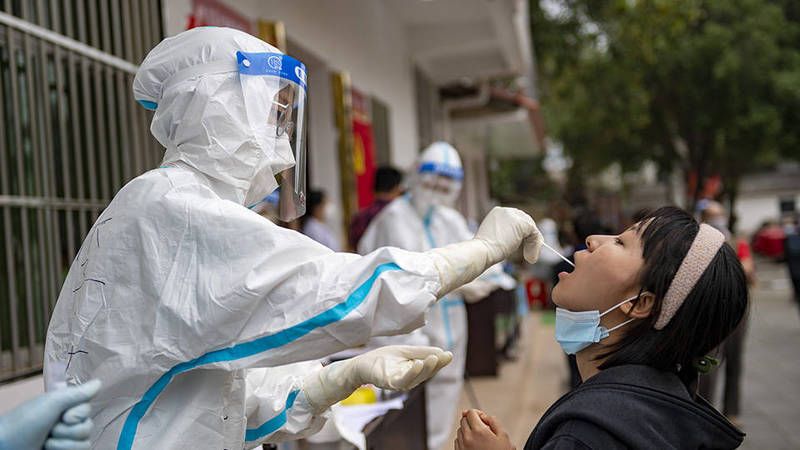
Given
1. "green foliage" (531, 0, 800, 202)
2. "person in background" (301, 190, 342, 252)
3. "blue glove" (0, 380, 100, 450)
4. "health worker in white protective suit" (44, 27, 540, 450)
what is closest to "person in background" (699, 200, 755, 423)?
"person in background" (301, 190, 342, 252)

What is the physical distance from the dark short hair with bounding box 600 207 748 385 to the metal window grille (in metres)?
2.40

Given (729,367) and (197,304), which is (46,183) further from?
(729,367)

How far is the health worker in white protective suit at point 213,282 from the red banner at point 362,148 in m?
5.77

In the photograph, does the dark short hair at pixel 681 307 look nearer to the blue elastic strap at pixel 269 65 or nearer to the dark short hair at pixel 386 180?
the blue elastic strap at pixel 269 65

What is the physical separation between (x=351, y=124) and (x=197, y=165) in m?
5.79

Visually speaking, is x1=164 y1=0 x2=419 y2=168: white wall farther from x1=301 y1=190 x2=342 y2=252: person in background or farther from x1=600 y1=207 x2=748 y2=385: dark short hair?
x1=600 y1=207 x2=748 y2=385: dark short hair

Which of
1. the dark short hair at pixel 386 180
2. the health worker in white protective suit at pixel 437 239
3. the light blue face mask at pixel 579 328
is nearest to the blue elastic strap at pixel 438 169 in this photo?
the health worker in white protective suit at pixel 437 239

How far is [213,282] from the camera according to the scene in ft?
5.77

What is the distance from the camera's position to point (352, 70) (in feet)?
27.8

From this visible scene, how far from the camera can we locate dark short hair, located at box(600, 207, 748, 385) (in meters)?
1.90

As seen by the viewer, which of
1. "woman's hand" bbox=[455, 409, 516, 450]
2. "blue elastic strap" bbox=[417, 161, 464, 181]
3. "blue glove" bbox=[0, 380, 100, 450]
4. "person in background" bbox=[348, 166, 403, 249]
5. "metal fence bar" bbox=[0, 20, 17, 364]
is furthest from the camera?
"person in background" bbox=[348, 166, 403, 249]

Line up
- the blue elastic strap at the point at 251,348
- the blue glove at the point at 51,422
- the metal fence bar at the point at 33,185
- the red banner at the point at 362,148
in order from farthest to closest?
1. the red banner at the point at 362,148
2. the metal fence bar at the point at 33,185
3. the blue elastic strap at the point at 251,348
4. the blue glove at the point at 51,422

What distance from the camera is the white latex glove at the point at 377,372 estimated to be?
1.86 metres

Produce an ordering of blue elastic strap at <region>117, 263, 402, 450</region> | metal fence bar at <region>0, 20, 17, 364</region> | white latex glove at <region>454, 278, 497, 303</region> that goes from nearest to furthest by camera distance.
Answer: blue elastic strap at <region>117, 263, 402, 450</region>
metal fence bar at <region>0, 20, 17, 364</region>
white latex glove at <region>454, 278, 497, 303</region>
